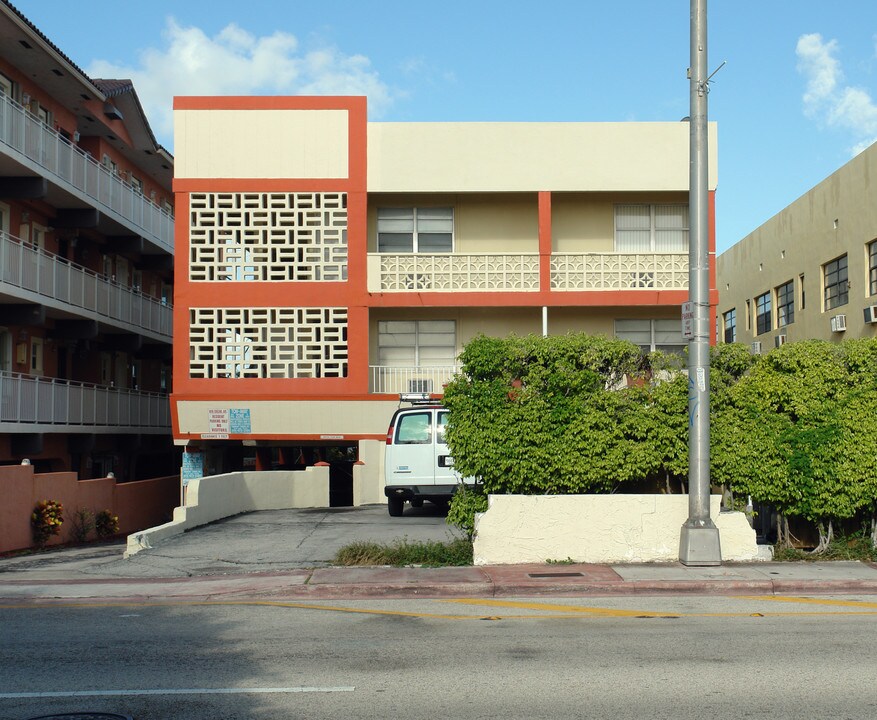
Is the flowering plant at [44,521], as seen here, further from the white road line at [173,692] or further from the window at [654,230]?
the window at [654,230]

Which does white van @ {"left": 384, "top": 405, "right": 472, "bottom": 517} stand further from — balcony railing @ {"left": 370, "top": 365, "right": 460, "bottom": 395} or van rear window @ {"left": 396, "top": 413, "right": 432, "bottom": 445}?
balcony railing @ {"left": 370, "top": 365, "right": 460, "bottom": 395}

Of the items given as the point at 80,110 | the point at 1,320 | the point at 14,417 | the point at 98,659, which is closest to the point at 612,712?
the point at 98,659

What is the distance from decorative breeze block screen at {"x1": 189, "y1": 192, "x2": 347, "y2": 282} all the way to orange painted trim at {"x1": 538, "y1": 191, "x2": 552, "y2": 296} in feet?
16.8

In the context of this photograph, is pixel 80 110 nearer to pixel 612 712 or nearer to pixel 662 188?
pixel 662 188

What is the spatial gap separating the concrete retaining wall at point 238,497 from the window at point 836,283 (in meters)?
16.8

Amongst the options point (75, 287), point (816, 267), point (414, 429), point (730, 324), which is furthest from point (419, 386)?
point (730, 324)

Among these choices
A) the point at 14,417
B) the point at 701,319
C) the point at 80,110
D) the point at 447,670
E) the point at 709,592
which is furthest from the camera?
the point at 80,110

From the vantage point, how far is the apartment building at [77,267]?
76.6 ft

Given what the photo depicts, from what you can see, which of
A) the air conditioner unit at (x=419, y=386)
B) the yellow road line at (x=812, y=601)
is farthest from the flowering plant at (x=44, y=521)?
the yellow road line at (x=812, y=601)

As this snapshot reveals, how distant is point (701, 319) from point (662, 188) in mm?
13338

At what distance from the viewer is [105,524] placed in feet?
71.5

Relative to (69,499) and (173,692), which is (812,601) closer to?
(173,692)

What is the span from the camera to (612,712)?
253 inches

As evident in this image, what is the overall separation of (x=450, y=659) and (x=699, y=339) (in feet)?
20.3
